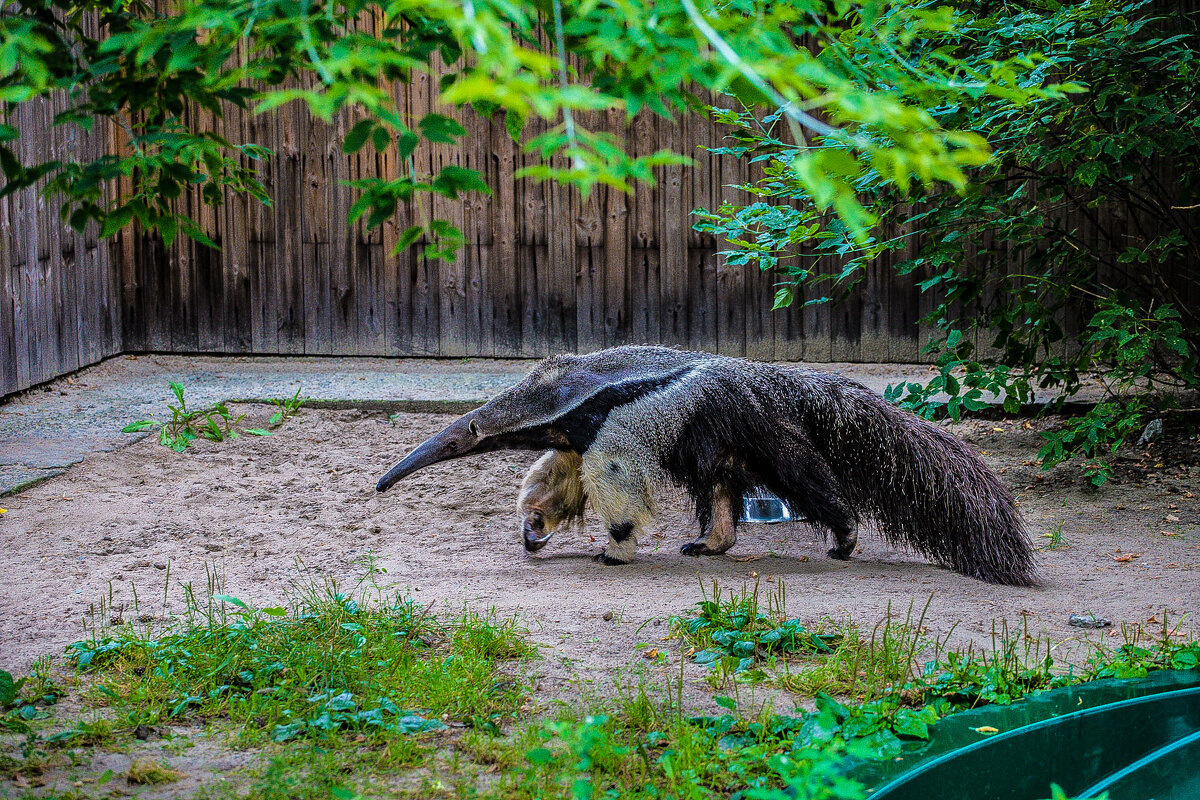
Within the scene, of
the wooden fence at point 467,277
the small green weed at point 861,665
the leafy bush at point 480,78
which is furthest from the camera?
the wooden fence at point 467,277

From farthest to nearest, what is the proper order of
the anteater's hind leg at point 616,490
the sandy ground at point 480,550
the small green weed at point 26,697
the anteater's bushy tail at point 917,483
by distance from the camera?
the anteater's hind leg at point 616,490 < the anteater's bushy tail at point 917,483 < the sandy ground at point 480,550 < the small green weed at point 26,697

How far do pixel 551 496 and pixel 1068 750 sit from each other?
3.04m

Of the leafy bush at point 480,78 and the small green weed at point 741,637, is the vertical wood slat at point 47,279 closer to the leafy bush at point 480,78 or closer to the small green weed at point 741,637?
the small green weed at point 741,637

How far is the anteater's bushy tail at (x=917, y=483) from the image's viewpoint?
4848mm

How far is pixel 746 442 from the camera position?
5289 millimetres

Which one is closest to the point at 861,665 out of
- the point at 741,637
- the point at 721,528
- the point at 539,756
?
the point at 741,637

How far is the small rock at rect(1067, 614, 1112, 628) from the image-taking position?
414cm

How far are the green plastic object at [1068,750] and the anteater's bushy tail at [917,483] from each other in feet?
4.48

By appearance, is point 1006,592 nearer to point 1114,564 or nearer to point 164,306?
point 1114,564

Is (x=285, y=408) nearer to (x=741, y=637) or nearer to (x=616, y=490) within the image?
(x=616, y=490)

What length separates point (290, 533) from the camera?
18.8 ft

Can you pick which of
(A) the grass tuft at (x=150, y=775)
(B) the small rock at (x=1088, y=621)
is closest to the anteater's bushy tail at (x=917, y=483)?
(B) the small rock at (x=1088, y=621)

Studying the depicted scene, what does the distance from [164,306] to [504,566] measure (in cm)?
536

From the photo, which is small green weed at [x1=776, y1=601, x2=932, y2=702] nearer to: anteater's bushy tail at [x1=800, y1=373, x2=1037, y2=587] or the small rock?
the small rock
